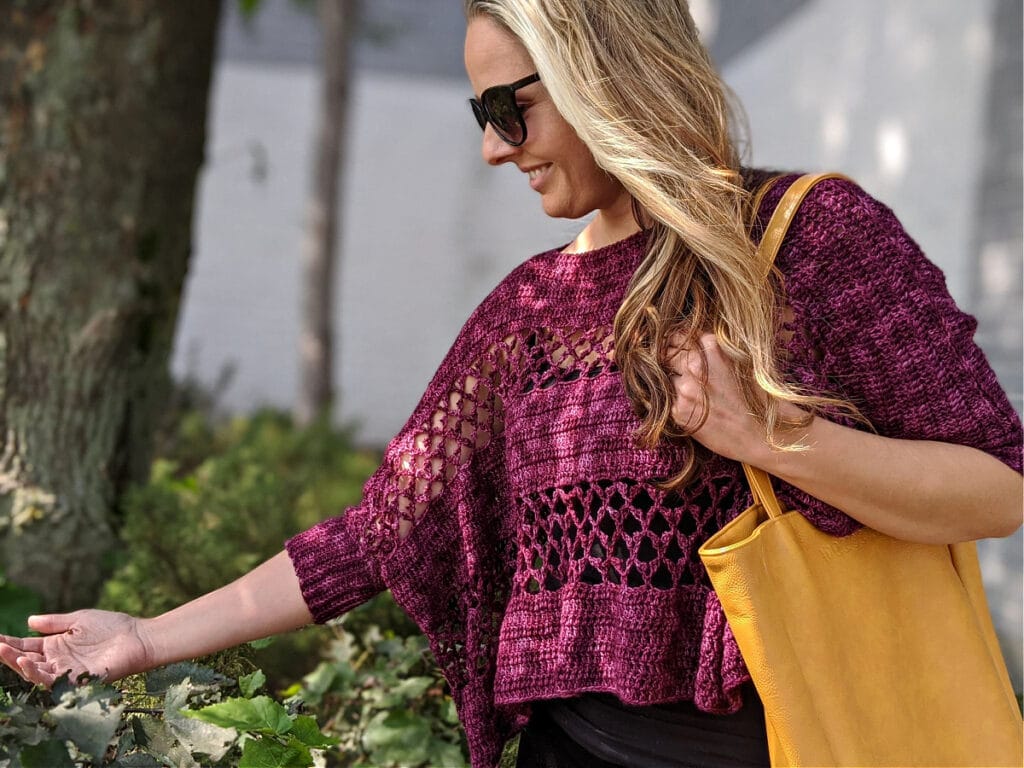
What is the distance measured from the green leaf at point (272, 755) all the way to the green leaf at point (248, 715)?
18 mm

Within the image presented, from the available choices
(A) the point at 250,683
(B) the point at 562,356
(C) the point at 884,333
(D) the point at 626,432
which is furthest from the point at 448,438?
(C) the point at 884,333

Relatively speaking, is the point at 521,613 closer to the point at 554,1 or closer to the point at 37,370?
the point at 554,1

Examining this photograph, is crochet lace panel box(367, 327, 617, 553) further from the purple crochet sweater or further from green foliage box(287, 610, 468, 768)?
green foliage box(287, 610, 468, 768)

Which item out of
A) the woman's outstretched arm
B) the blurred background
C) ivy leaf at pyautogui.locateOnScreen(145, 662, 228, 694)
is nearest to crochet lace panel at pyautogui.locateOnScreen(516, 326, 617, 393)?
the woman's outstretched arm

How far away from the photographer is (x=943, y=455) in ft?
4.91

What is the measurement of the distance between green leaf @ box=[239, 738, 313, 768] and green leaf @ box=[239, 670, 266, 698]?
0.14 metres

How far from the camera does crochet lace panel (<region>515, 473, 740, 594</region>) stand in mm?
1565

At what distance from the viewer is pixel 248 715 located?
4.98 feet

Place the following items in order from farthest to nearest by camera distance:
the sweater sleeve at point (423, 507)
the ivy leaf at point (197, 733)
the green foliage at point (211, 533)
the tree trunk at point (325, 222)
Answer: the tree trunk at point (325, 222) < the green foliage at point (211, 533) < the sweater sleeve at point (423, 507) < the ivy leaf at point (197, 733)

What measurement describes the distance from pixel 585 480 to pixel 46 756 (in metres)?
0.78

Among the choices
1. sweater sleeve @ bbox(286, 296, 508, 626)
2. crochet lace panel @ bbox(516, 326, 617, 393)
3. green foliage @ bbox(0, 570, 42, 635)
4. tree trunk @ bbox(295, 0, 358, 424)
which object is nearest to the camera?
crochet lace panel @ bbox(516, 326, 617, 393)

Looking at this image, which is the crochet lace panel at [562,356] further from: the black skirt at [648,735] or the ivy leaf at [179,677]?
the ivy leaf at [179,677]

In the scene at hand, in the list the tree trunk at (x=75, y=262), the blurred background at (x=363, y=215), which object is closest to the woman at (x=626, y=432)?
the tree trunk at (x=75, y=262)

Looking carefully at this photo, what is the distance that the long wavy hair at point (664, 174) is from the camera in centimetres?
154
